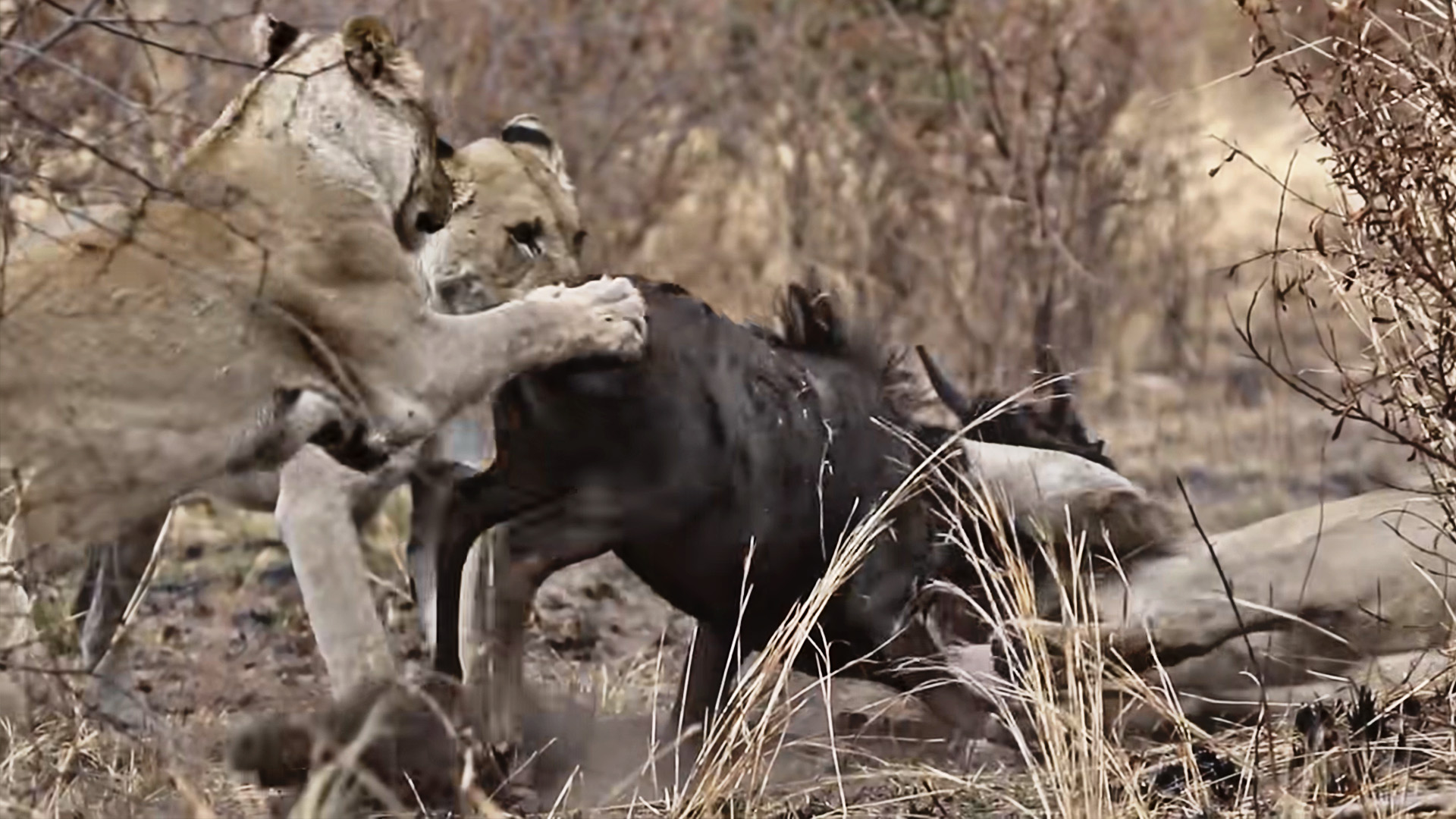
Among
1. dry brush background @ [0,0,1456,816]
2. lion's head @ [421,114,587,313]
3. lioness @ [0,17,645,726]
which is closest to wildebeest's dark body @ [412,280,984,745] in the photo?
lioness @ [0,17,645,726]

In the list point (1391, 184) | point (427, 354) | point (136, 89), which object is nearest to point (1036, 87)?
point (136, 89)

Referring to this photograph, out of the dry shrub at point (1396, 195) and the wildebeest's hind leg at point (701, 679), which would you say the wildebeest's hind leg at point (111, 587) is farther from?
the dry shrub at point (1396, 195)

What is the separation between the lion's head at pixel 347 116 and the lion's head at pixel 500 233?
0.43m

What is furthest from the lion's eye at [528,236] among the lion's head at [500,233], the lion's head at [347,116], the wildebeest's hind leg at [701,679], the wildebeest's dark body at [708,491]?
the wildebeest's hind leg at [701,679]

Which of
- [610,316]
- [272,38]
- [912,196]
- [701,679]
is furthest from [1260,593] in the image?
[912,196]

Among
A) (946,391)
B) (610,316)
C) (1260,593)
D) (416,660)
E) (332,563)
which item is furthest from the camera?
(416,660)

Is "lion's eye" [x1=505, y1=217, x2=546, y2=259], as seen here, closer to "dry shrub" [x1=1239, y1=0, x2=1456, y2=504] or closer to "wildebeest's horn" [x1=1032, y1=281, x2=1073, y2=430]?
"wildebeest's horn" [x1=1032, y1=281, x2=1073, y2=430]

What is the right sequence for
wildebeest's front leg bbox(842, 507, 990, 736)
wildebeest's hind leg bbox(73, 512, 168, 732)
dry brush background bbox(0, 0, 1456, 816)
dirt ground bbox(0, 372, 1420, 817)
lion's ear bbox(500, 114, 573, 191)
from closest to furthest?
dirt ground bbox(0, 372, 1420, 817), wildebeest's front leg bbox(842, 507, 990, 736), wildebeest's hind leg bbox(73, 512, 168, 732), lion's ear bbox(500, 114, 573, 191), dry brush background bbox(0, 0, 1456, 816)

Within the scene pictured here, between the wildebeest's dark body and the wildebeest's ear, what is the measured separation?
39.2 inches

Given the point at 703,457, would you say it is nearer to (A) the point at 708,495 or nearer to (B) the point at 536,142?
(A) the point at 708,495

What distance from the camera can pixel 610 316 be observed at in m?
5.04

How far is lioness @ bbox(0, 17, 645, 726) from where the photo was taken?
4.68m

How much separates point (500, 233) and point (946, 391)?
1.30 metres

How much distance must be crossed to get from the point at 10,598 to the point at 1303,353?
29.4 ft
